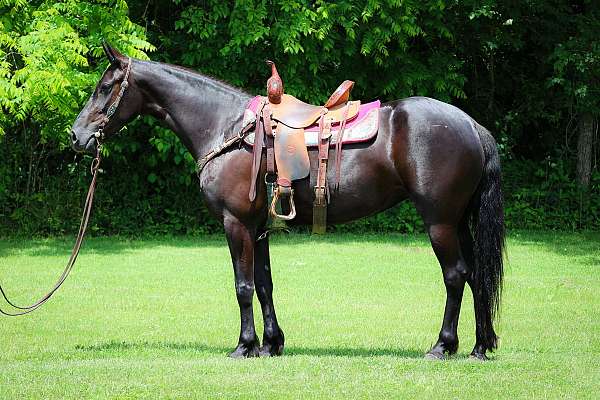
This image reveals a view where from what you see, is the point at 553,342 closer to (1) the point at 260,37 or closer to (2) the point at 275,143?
(2) the point at 275,143

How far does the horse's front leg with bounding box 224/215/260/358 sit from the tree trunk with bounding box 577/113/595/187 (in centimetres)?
1254

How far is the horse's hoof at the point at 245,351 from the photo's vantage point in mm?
6759

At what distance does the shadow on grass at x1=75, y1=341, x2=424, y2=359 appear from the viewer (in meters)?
7.03

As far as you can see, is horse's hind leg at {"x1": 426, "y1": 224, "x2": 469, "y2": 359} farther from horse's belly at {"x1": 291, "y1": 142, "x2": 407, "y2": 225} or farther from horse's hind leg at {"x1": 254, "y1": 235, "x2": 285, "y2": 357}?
horse's hind leg at {"x1": 254, "y1": 235, "x2": 285, "y2": 357}

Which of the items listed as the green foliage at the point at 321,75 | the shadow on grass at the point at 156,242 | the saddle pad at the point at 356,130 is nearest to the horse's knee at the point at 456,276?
the saddle pad at the point at 356,130

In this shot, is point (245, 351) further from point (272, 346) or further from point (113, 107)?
point (113, 107)

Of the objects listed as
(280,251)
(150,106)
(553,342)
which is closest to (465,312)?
(553,342)

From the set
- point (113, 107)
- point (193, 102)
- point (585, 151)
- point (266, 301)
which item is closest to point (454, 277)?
point (266, 301)

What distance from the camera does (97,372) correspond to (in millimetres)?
6094

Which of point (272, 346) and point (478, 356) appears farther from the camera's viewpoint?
point (272, 346)

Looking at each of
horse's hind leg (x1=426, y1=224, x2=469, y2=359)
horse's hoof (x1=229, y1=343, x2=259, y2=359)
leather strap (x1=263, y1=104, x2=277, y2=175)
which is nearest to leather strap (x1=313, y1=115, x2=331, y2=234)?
leather strap (x1=263, y1=104, x2=277, y2=175)

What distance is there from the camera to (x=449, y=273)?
6.56m

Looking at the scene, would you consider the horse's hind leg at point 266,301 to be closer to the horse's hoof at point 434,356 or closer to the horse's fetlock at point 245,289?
the horse's fetlock at point 245,289

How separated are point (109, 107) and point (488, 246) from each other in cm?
308
